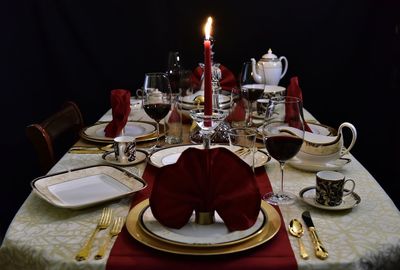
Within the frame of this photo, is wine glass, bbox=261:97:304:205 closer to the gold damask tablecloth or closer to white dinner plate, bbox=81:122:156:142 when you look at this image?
the gold damask tablecloth

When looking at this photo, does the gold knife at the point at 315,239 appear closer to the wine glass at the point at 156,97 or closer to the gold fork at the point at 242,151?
the gold fork at the point at 242,151

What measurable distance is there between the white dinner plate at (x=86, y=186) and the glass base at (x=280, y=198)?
254mm

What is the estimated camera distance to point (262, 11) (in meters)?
2.48

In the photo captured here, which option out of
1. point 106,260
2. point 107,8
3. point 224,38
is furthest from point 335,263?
point 107,8

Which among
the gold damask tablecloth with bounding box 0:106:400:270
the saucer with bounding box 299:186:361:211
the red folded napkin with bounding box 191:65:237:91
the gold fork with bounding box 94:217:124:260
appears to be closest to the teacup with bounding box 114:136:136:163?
the gold damask tablecloth with bounding box 0:106:400:270

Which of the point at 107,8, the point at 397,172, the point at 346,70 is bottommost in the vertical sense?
the point at 397,172

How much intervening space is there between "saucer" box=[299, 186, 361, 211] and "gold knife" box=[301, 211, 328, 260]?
0.04 metres

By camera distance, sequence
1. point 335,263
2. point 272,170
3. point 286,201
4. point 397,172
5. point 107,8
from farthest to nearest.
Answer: point 107,8 < point 397,172 < point 272,170 < point 286,201 < point 335,263

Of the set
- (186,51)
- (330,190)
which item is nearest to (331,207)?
(330,190)

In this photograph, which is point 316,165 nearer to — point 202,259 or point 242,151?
point 242,151

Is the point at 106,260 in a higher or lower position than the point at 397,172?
higher

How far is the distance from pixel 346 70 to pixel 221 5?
2.38 feet

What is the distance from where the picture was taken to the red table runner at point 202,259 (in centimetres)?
73

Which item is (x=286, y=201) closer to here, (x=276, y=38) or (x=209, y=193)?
(x=209, y=193)
